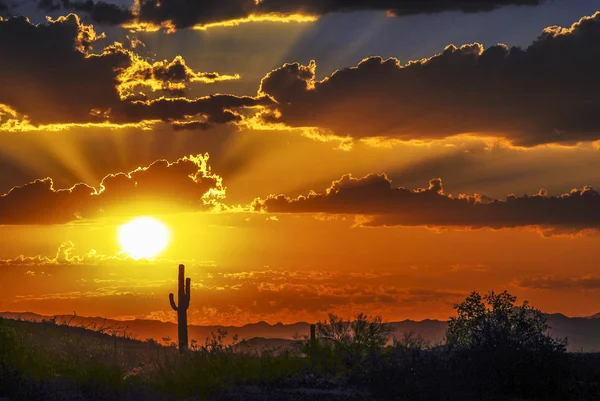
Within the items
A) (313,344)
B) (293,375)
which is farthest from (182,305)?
(293,375)

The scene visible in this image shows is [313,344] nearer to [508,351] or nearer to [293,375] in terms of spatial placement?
[293,375]

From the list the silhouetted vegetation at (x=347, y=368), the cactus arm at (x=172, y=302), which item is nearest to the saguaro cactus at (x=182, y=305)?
the cactus arm at (x=172, y=302)

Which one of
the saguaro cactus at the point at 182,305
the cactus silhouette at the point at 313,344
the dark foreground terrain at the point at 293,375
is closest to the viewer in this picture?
the dark foreground terrain at the point at 293,375

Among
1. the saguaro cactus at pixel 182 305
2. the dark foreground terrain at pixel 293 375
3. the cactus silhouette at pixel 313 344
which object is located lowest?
the dark foreground terrain at pixel 293 375

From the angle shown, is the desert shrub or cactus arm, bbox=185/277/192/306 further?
cactus arm, bbox=185/277/192/306

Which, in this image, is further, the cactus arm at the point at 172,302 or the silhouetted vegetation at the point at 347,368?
the cactus arm at the point at 172,302

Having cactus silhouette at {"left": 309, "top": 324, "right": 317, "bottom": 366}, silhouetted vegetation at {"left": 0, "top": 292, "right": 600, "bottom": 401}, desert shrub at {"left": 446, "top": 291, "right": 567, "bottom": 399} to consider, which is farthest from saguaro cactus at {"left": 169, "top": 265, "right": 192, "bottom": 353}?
desert shrub at {"left": 446, "top": 291, "right": 567, "bottom": 399}

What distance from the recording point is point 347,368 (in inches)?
1030

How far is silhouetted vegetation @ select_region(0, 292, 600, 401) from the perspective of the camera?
23312 millimetres

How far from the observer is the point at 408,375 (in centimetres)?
2412

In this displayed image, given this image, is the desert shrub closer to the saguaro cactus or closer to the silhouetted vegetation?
the silhouetted vegetation

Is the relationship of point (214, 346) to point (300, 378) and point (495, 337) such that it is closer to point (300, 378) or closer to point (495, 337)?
point (300, 378)

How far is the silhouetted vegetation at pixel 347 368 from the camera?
23.3 metres

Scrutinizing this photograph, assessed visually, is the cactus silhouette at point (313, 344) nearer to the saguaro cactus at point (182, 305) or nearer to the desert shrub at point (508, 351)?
the desert shrub at point (508, 351)
